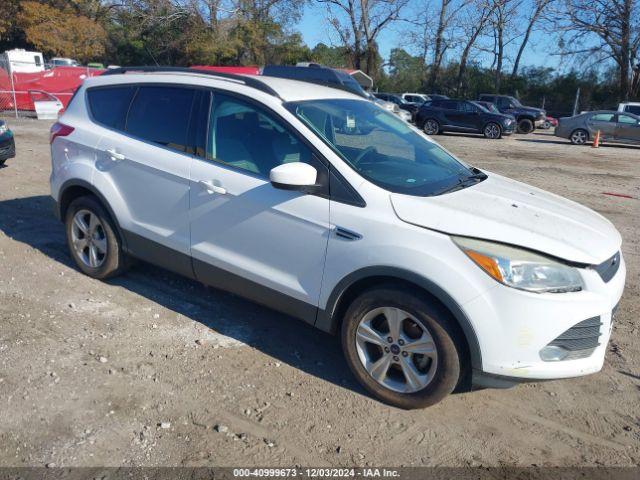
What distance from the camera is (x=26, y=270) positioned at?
506 cm

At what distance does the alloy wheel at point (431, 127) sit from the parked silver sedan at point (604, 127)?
4.94 metres

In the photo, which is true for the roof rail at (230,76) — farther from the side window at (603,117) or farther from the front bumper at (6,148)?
the side window at (603,117)

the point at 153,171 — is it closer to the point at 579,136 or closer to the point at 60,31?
the point at 579,136

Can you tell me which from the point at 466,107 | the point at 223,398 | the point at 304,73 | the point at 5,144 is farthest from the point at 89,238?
the point at 466,107

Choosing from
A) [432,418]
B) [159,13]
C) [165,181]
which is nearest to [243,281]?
[165,181]

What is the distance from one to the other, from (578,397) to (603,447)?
0.50 metres

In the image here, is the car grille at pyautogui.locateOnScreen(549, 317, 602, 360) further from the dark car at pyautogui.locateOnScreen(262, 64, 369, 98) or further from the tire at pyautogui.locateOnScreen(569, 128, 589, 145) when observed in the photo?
the tire at pyautogui.locateOnScreen(569, 128, 589, 145)

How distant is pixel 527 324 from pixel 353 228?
1.08 metres

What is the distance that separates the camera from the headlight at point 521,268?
9.44ft

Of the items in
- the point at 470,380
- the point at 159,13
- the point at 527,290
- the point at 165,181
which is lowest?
the point at 470,380

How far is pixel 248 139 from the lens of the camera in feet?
12.5

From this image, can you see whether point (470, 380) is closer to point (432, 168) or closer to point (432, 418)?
point (432, 418)

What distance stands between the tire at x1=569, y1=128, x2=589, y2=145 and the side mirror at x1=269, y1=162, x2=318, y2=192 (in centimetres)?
2159

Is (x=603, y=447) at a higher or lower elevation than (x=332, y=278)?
lower
